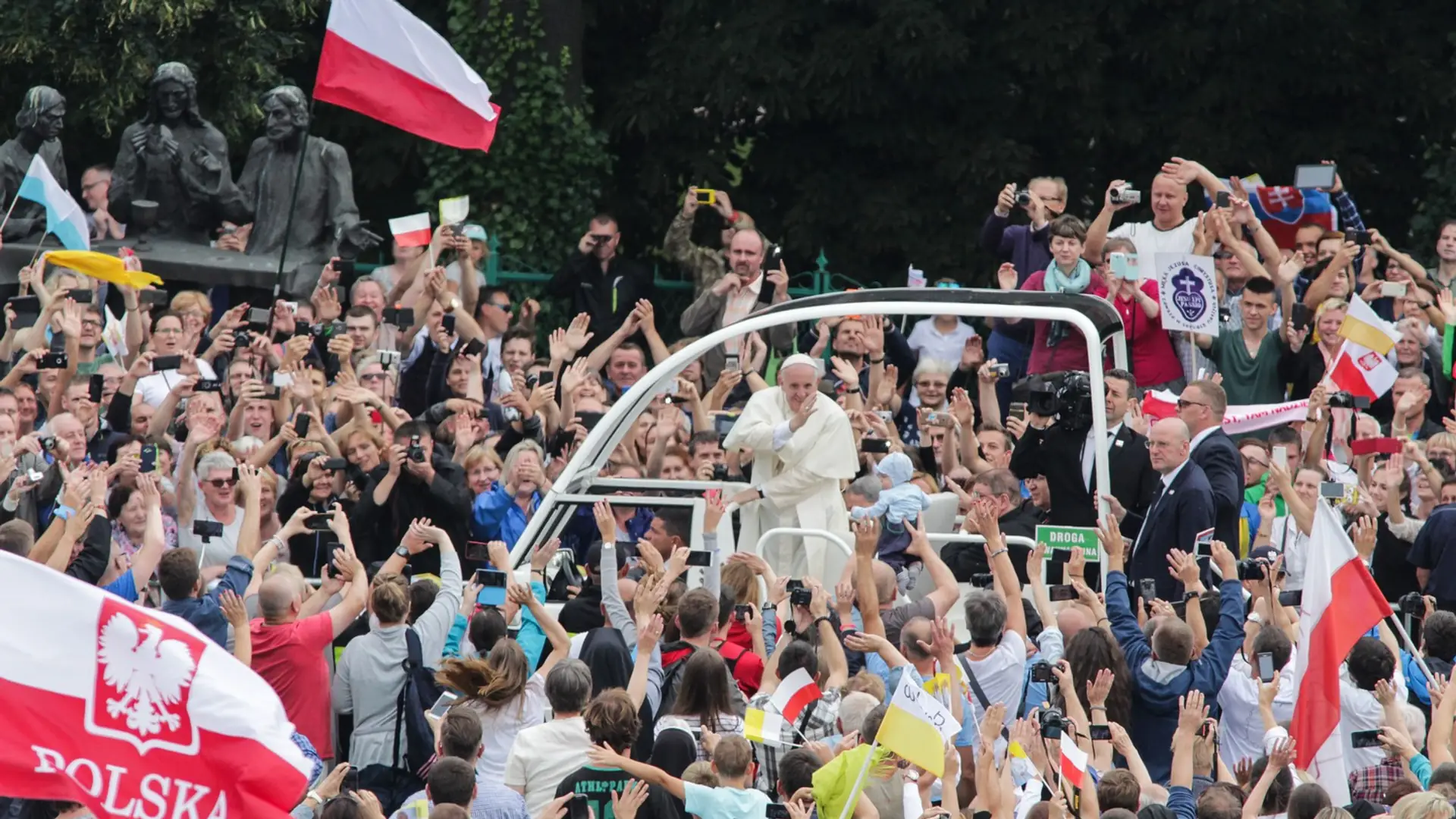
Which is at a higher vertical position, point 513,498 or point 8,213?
point 8,213

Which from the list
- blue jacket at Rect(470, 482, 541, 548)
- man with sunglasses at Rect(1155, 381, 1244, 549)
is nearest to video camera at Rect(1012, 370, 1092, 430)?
man with sunglasses at Rect(1155, 381, 1244, 549)

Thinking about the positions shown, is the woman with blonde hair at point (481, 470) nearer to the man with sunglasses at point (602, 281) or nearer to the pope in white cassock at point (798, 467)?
the pope in white cassock at point (798, 467)

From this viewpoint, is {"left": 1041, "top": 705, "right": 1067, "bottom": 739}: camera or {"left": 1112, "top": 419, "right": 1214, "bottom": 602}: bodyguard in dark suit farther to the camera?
{"left": 1112, "top": 419, "right": 1214, "bottom": 602}: bodyguard in dark suit

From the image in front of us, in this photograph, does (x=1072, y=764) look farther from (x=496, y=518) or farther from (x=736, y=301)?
(x=736, y=301)

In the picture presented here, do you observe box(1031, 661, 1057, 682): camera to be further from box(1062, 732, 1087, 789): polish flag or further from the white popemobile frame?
the white popemobile frame

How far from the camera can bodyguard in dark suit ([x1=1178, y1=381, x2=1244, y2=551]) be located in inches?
525

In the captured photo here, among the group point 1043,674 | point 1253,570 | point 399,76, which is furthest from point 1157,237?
point 1043,674

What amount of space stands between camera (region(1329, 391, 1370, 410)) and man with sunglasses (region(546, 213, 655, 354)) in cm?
532

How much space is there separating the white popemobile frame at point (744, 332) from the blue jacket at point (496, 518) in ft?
0.95

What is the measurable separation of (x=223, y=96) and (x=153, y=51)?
0.69 metres

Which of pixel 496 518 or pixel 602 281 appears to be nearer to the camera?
pixel 496 518

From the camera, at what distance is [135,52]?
2064cm

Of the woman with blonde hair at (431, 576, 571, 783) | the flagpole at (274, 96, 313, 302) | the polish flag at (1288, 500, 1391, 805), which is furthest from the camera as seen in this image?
the flagpole at (274, 96, 313, 302)

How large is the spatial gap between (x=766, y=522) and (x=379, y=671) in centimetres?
307
